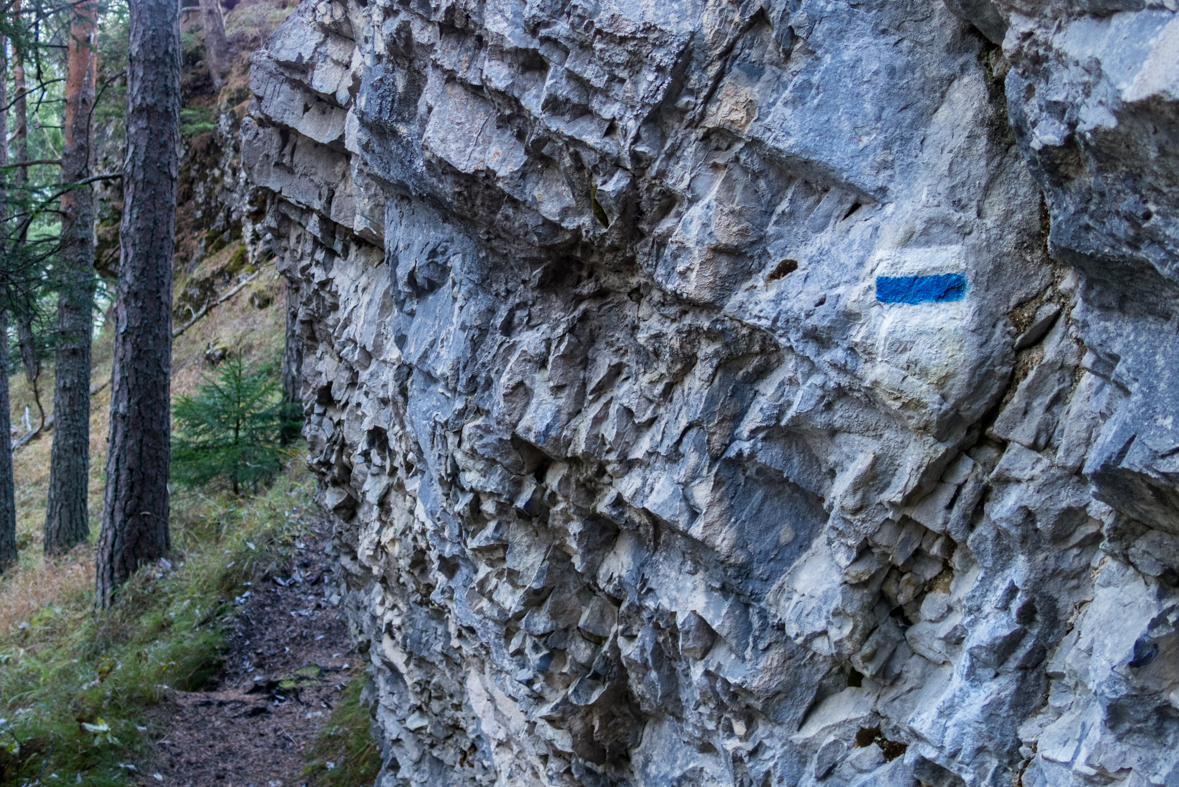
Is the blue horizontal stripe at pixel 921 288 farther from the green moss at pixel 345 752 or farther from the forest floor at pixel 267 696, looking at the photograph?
the forest floor at pixel 267 696

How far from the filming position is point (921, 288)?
2.35m

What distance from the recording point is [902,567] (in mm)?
2609

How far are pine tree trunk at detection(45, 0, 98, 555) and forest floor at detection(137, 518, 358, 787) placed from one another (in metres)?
4.03

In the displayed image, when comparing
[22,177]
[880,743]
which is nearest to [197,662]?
[880,743]

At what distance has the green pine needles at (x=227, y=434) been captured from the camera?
11.1 meters

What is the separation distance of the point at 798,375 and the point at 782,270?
1.14 ft

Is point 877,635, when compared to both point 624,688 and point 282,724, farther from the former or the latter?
point 282,724

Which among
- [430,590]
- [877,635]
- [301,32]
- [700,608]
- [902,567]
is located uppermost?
[301,32]

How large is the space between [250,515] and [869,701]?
9792 mm

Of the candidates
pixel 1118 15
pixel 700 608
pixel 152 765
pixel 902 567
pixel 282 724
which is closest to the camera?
pixel 1118 15

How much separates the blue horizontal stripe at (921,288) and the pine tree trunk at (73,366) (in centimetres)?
1136

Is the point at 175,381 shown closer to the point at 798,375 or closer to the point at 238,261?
the point at 238,261

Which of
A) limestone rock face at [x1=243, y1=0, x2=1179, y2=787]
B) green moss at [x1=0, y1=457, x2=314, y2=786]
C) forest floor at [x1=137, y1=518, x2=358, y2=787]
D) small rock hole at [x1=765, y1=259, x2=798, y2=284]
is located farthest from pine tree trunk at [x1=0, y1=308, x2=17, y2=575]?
small rock hole at [x1=765, y1=259, x2=798, y2=284]

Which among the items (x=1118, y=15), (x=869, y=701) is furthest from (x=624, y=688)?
(x=1118, y=15)
